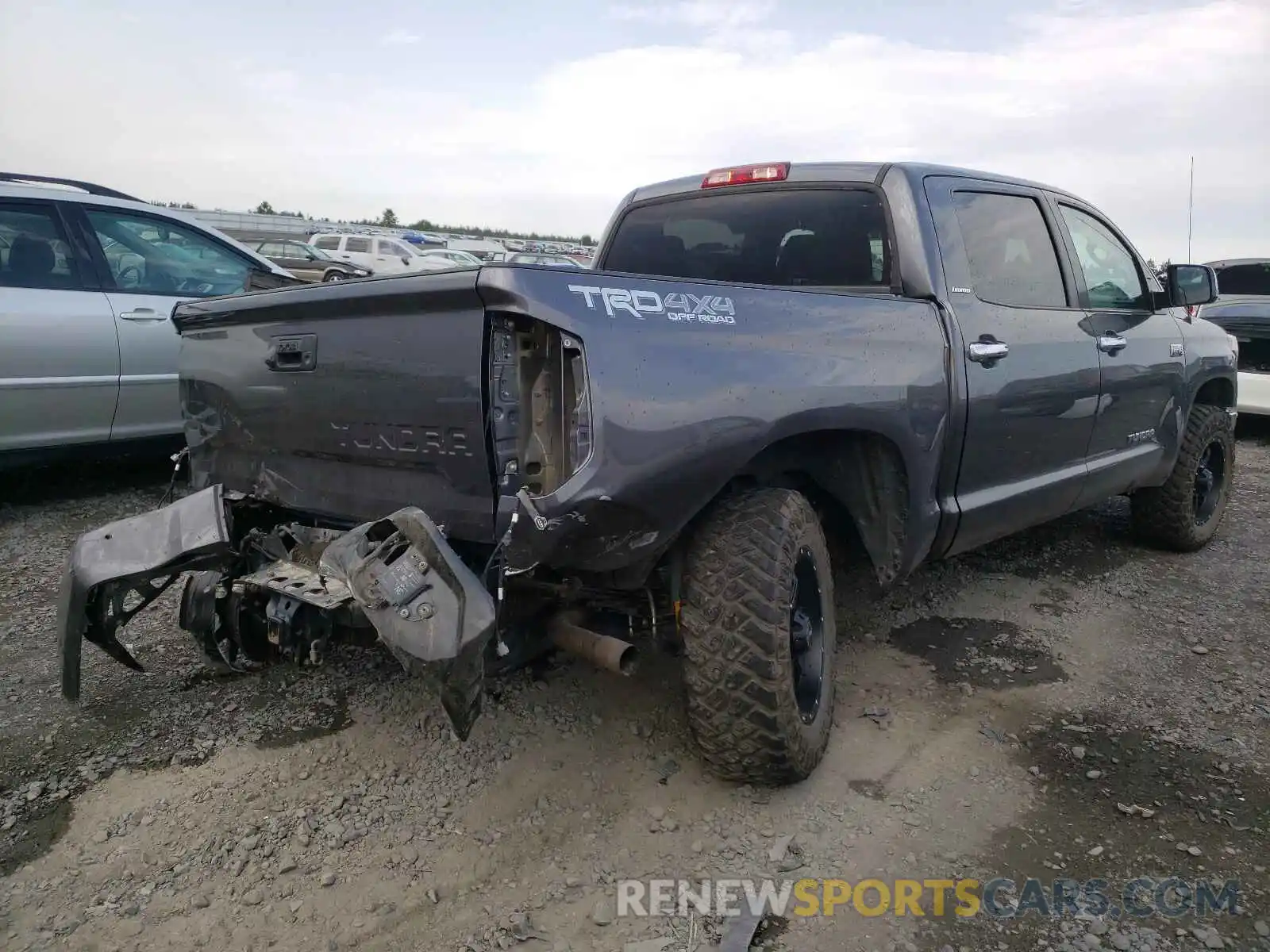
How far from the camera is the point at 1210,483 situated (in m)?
5.20

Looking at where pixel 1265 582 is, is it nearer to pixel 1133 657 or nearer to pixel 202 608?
pixel 1133 657

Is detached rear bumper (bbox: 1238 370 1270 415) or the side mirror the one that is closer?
the side mirror

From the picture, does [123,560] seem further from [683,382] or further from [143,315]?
[143,315]

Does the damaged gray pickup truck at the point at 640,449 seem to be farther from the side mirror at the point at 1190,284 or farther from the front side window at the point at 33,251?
the front side window at the point at 33,251

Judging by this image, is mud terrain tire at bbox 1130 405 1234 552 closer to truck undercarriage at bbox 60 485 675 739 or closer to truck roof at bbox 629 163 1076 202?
truck roof at bbox 629 163 1076 202

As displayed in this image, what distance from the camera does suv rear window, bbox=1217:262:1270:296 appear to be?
9398 mm

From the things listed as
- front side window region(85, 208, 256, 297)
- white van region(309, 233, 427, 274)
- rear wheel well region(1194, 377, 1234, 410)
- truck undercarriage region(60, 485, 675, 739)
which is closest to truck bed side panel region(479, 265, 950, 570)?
truck undercarriage region(60, 485, 675, 739)

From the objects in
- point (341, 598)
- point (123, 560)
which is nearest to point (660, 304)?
point (341, 598)

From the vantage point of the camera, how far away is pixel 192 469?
316cm

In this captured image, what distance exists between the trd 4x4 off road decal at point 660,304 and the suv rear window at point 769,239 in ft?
3.52

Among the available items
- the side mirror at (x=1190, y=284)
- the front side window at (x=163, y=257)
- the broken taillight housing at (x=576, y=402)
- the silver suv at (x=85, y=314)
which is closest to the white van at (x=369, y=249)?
the front side window at (x=163, y=257)

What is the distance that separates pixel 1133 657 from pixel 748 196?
2.40 metres

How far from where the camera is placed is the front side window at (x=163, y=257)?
5.16 metres

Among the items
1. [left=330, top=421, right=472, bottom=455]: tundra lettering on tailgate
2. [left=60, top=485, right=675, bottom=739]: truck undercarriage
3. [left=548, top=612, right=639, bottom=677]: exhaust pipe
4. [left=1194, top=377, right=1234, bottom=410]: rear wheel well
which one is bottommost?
[left=548, top=612, right=639, bottom=677]: exhaust pipe
